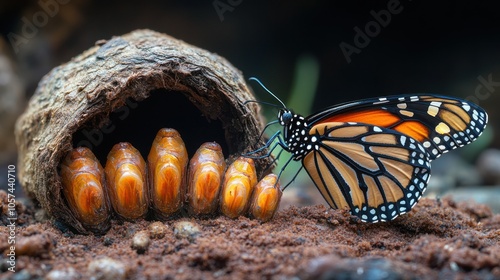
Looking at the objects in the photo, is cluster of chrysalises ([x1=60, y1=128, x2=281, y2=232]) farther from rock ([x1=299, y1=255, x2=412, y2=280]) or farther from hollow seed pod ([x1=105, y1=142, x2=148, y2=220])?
rock ([x1=299, y1=255, x2=412, y2=280])

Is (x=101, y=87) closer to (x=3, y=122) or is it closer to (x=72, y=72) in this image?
(x=72, y=72)

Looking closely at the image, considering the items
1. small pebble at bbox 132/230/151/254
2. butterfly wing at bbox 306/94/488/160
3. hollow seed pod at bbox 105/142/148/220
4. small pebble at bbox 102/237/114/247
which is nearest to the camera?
small pebble at bbox 132/230/151/254

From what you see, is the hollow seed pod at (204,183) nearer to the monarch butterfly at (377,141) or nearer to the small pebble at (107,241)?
the monarch butterfly at (377,141)

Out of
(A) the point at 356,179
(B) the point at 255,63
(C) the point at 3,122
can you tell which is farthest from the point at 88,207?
(B) the point at 255,63

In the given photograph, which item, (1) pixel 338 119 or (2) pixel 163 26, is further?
(2) pixel 163 26

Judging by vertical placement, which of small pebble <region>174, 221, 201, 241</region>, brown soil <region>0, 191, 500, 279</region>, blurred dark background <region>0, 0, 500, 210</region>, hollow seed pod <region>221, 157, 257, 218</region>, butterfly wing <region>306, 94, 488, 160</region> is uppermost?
blurred dark background <region>0, 0, 500, 210</region>

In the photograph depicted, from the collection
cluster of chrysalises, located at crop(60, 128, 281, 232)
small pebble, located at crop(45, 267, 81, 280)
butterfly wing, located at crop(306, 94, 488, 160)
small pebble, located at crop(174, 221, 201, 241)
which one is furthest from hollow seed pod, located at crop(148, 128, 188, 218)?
butterfly wing, located at crop(306, 94, 488, 160)

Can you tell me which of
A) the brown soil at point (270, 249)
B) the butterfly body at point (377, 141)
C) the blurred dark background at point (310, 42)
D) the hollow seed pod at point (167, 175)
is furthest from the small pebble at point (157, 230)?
the blurred dark background at point (310, 42)
